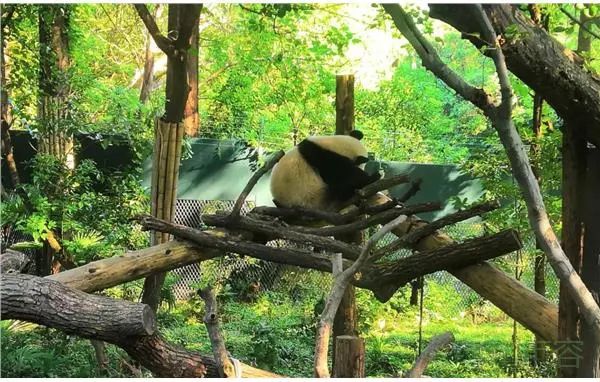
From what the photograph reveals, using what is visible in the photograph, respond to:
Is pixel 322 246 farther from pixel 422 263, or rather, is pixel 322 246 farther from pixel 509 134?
pixel 509 134

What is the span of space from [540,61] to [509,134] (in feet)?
1.92

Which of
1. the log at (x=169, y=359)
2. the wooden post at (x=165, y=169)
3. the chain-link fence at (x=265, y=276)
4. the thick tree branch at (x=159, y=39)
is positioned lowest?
the log at (x=169, y=359)

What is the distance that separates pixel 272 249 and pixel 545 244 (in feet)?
6.74

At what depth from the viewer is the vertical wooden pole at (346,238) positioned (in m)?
4.80

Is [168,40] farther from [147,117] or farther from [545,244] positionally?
[545,244]

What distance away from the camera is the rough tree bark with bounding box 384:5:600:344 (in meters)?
2.27

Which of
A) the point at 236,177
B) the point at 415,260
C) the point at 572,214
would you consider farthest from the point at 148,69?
the point at 572,214

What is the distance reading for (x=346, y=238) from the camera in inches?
195

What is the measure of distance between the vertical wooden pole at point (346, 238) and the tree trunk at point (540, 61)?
2120 mm

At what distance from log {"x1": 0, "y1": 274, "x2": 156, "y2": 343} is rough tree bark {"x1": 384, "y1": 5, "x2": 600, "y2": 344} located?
1.69 meters

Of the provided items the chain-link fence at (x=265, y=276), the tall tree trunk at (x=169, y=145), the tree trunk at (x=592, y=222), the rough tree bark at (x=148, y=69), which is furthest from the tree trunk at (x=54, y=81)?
the rough tree bark at (x=148, y=69)

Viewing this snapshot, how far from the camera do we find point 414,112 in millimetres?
9797

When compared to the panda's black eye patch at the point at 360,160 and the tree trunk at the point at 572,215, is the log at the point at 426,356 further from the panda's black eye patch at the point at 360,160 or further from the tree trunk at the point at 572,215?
the panda's black eye patch at the point at 360,160

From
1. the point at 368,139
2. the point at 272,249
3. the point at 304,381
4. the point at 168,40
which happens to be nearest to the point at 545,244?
the point at 304,381
